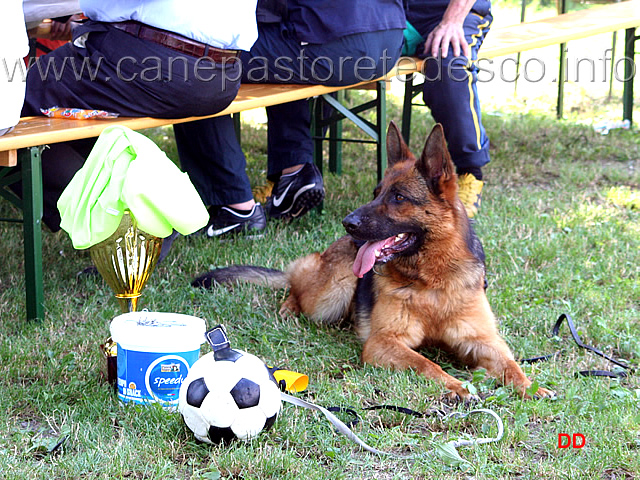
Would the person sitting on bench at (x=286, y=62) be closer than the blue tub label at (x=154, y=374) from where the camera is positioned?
No

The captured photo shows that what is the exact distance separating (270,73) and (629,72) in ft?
15.9

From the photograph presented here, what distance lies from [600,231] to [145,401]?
3.57 m

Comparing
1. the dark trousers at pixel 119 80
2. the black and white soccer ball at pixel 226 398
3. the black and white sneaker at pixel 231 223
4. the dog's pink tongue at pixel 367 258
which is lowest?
the black and white sneaker at pixel 231 223

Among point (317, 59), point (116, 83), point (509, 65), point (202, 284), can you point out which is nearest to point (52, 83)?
point (116, 83)

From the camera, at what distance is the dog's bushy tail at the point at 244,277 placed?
4.12m

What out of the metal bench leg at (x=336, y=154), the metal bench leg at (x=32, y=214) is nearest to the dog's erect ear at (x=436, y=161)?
the metal bench leg at (x=32, y=214)

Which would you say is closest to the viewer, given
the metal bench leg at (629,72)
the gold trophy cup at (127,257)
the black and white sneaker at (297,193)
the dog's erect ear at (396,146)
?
the gold trophy cup at (127,257)

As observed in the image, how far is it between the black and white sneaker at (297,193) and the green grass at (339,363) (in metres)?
0.12

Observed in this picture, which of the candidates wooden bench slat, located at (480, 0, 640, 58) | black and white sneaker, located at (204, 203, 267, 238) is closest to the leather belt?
black and white sneaker, located at (204, 203, 267, 238)

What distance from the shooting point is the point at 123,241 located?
9.75ft

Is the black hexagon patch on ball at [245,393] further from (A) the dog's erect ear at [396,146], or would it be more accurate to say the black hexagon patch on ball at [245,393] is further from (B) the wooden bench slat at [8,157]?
(B) the wooden bench slat at [8,157]

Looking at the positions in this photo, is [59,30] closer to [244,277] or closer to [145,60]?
[145,60]

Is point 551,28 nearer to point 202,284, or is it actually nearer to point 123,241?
point 202,284

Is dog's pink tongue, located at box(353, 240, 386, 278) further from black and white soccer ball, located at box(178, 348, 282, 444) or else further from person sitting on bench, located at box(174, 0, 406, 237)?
person sitting on bench, located at box(174, 0, 406, 237)
